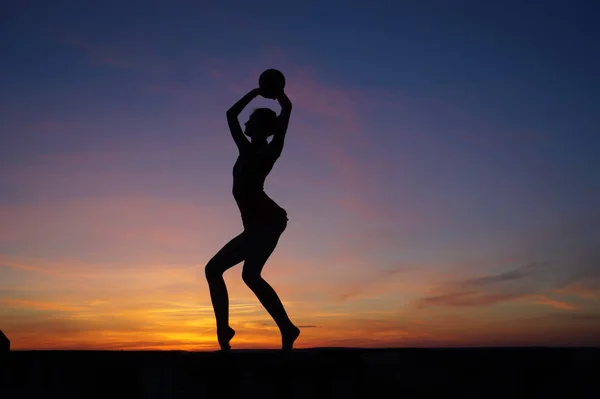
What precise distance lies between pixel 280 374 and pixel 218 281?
1.81 metres

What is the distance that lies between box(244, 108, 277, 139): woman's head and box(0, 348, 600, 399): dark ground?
2.74 m

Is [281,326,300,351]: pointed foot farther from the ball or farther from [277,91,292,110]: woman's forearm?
the ball

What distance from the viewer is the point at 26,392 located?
5719 millimetres

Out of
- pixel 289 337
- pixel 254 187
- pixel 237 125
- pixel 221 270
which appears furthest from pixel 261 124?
pixel 289 337

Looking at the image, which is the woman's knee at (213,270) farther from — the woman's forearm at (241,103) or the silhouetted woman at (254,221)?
the woman's forearm at (241,103)

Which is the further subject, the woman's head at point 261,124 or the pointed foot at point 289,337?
the woman's head at point 261,124

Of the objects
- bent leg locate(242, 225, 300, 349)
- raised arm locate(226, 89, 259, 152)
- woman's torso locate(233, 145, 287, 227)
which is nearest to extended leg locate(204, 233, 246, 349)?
bent leg locate(242, 225, 300, 349)

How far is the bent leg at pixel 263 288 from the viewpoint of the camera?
7.00 metres

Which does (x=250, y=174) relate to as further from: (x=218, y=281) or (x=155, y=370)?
(x=155, y=370)

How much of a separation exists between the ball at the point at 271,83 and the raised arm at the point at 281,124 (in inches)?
3.3

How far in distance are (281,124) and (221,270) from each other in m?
1.75

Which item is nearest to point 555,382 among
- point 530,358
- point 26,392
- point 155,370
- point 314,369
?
point 530,358

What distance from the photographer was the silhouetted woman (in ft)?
23.2

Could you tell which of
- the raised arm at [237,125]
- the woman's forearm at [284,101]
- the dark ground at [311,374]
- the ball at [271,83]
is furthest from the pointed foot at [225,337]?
the ball at [271,83]
